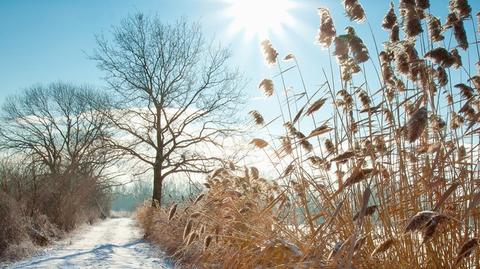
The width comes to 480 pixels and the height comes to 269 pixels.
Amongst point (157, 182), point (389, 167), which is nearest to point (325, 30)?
point (389, 167)

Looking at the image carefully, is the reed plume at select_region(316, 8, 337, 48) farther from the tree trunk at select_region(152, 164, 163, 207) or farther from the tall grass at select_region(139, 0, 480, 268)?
the tree trunk at select_region(152, 164, 163, 207)

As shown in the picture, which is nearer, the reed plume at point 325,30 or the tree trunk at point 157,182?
the reed plume at point 325,30

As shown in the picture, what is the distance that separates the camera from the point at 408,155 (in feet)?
8.59

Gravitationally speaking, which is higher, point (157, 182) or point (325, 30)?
point (157, 182)

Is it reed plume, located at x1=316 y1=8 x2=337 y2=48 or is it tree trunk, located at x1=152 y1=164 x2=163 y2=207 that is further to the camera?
tree trunk, located at x1=152 y1=164 x2=163 y2=207

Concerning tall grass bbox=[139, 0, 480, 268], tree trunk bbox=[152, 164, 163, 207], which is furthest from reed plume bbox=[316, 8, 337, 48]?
tree trunk bbox=[152, 164, 163, 207]

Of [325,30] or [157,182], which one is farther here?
[157,182]

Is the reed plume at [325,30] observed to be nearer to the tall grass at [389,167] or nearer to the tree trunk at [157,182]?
the tall grass at [389,167]

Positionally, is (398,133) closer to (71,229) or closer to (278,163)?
(278,163)

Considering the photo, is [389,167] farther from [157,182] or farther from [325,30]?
[157,182]

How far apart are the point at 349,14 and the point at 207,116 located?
15.4 meters

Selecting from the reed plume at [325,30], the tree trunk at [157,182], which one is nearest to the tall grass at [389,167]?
the reed plume at [325,30]

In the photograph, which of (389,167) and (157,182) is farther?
(157,182)

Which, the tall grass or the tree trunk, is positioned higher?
the tree trunk
